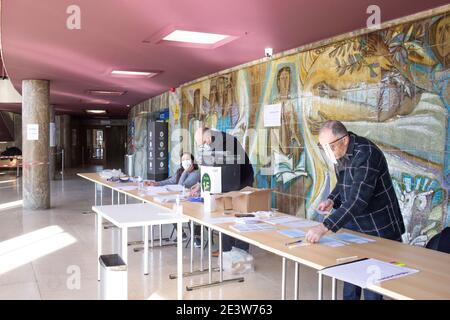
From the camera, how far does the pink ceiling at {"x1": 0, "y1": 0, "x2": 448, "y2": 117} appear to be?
4.11m

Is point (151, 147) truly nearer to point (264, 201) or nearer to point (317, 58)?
point (317, 58)

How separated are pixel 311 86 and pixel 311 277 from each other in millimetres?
2503

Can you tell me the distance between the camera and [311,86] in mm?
5789

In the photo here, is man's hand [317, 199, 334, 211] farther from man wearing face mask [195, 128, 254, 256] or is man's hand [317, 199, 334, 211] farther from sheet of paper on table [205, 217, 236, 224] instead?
man wearing face mask [195, 128, 254, 256]

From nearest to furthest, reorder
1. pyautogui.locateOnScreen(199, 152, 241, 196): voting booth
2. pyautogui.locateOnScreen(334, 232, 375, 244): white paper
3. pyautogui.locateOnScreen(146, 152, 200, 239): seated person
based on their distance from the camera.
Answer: pyautogui.locateOnScreen(334, 232, 375, 244): white paper
pyautogui.locateOnScreen(199, 152, 241, 196): voting booth
pyautogui.locateOnScreen(146, 152, 200, 239): seated person

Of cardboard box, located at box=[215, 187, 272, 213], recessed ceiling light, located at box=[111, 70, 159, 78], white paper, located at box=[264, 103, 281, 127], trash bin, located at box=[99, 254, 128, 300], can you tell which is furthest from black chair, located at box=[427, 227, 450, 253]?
recessed ceiling light, located at box=[111, 70, 159, 78]

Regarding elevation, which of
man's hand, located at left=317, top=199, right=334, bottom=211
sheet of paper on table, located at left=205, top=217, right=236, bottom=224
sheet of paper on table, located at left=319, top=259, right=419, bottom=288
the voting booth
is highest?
the voting booth

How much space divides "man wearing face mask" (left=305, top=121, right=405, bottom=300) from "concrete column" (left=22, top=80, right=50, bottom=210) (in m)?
7.38

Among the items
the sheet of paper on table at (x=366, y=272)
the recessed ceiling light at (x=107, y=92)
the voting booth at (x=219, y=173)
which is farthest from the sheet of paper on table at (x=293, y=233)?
the recessed ceiling light at (x=107, y=92)

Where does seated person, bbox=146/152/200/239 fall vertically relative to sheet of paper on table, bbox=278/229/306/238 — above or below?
above

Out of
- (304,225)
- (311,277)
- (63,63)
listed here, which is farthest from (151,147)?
(304,225)

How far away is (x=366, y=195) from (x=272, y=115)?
3.98m

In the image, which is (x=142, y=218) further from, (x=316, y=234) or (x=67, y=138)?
(x=67, y=138)

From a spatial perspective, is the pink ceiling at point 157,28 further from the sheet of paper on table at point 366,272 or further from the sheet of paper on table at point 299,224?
the sheet of paper on table at point 366,272
